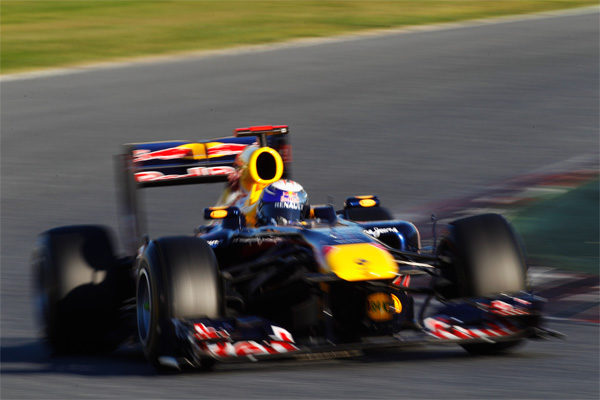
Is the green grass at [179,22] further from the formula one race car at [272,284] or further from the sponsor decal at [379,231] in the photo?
the sponsor decal at [379,231]

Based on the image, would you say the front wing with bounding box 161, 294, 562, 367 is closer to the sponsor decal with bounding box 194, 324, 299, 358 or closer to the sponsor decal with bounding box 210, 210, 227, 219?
the sponsor decal with bounding box 194, 324, 299, 358

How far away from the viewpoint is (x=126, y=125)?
18.3 meters

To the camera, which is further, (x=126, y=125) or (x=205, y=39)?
(x=205, y=39)

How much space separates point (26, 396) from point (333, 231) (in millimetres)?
2097

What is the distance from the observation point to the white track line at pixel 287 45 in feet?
72.0

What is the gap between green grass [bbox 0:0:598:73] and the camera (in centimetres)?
2402

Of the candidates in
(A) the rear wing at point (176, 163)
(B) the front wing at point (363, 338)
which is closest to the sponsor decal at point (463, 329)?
(B) the front wing at point (363, 338)

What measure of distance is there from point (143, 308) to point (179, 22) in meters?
20.4

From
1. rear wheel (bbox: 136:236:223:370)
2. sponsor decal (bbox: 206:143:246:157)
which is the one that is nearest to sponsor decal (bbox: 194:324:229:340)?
rear wheel (bbox: 136:236:223:370)

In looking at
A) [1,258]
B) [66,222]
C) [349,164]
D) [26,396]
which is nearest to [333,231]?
[26,396]

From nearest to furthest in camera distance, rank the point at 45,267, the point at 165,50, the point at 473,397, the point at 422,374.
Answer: the point at 473,397 < the point at 422,374 < the point at 45,267 < the point at 165,50

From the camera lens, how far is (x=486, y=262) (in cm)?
703

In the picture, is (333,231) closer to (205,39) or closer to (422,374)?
(422,374)

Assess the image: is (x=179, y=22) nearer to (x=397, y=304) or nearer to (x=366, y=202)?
(x=366, y=202)
